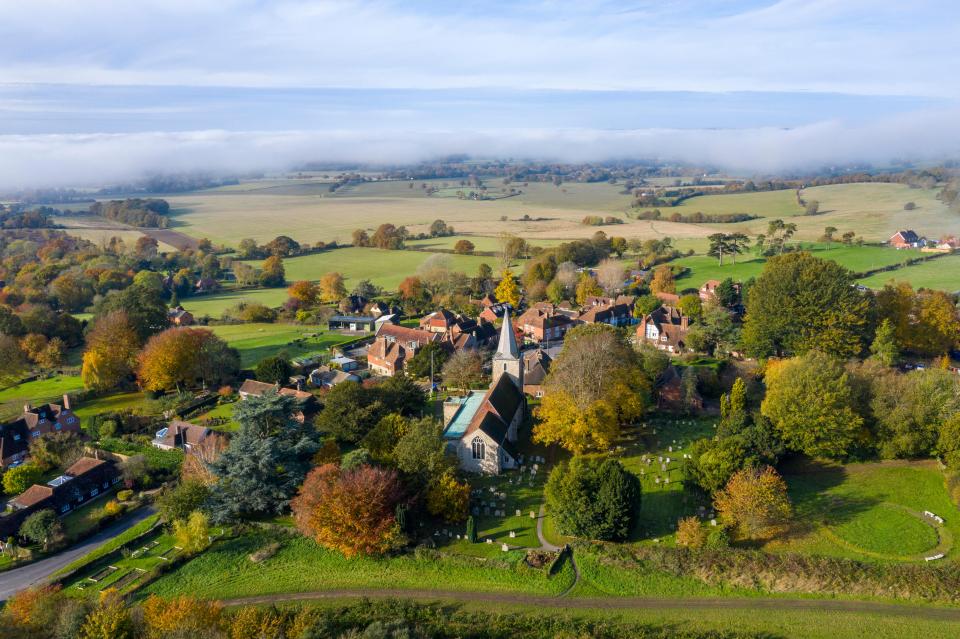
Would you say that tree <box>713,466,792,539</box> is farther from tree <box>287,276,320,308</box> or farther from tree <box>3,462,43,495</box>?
tree <box>287,276,320,308</box>

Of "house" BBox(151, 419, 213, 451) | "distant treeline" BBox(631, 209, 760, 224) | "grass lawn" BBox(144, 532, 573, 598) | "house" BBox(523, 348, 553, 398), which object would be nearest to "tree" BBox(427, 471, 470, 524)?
"grass lawn" BBox(144, 532, 573, 598)

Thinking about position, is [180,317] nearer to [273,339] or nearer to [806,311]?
[273,339]

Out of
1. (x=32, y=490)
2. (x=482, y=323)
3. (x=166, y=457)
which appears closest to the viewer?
(x=32, y=490)

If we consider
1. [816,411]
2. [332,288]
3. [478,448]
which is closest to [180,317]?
[332,288]

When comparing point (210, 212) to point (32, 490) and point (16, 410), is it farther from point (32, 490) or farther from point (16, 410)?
point (32, 490)

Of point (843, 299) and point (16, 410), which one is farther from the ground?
point (843, 299)

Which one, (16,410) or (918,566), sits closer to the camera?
(918,566)

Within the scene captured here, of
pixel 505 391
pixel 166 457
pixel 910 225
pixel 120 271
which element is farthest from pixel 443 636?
pixel 910 225
